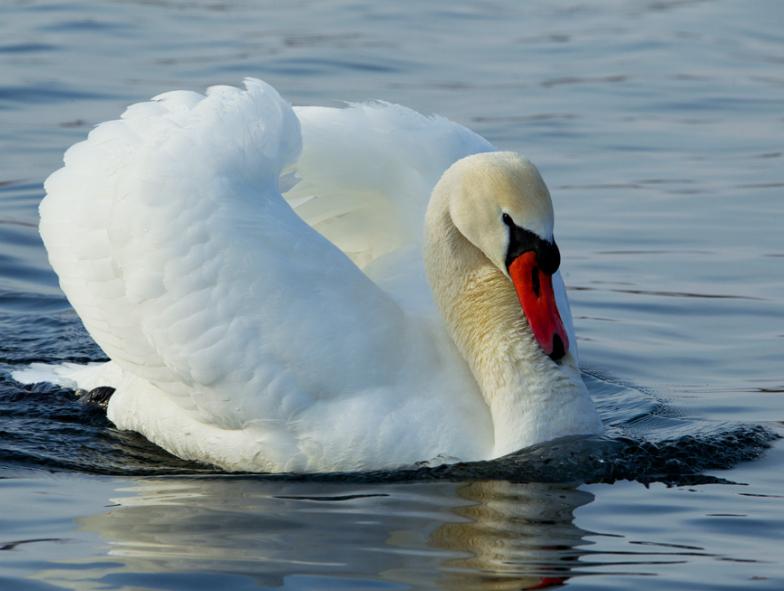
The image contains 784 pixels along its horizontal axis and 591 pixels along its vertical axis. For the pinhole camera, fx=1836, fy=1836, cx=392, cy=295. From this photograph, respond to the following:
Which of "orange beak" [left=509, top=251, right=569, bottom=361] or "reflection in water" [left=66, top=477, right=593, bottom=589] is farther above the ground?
"orange beak" [left=509, top=251, right=569, bottom=361]

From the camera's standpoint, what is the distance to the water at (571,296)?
256 inches

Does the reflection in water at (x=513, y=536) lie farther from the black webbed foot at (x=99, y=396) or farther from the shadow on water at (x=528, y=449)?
the black webbed foot at (x=99, y=396)

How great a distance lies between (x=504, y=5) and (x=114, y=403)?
1227cm

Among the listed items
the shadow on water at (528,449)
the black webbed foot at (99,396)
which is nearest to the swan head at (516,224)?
the shadow on water at (528,449)

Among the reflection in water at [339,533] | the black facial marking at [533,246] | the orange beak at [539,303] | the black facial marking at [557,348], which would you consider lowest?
the reflection in water at [339,533]

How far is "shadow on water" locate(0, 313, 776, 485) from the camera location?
7.46 metres

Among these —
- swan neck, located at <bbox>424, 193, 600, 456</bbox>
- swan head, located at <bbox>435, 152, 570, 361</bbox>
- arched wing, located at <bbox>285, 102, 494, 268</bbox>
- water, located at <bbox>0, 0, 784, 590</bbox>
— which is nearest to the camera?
water, located at <bbox>0, 0, 784, 590</bbox>

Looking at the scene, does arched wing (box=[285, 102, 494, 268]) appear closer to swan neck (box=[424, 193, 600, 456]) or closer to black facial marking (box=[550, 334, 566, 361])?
swan neck (box=[424, 193, 600, 456])

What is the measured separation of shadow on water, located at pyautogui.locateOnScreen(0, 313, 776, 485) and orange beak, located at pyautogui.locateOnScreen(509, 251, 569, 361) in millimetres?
406

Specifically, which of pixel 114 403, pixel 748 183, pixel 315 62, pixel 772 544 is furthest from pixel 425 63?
pixel 772 544

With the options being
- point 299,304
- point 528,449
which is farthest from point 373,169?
point 528,449

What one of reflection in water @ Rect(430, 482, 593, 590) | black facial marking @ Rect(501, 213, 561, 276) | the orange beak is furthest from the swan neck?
black facial marking @ Rect(501, 213, 561, 276)

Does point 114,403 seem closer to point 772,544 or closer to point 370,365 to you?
point 370,365

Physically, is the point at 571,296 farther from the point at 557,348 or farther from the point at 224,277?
the point at 224,277
